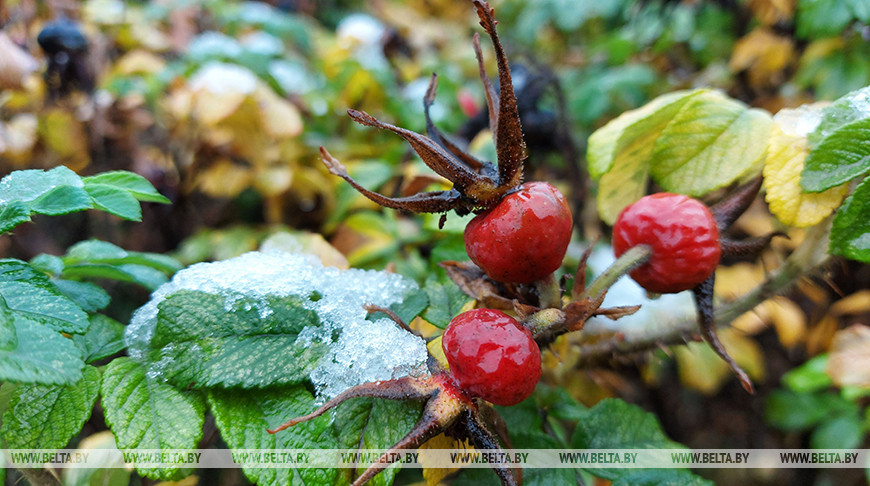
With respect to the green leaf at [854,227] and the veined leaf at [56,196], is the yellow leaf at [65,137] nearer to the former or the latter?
the veined leaf at [56,196]

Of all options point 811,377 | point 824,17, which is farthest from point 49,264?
point 811,377

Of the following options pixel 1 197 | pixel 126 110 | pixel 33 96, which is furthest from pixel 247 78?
pixel 1 197

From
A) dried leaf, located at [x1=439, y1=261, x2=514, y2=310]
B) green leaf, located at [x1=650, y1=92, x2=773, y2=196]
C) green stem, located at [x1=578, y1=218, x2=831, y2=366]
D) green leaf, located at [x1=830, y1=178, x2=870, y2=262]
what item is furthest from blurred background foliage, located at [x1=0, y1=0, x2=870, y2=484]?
green leaf, located at [x1=830, y1=178, x2=870, y2=262]

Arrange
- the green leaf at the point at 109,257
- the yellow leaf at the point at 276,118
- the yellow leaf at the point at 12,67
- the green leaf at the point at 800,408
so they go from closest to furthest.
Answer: the green leaf at the point at 109,257 → the yellow leaf at the point at 12,67 → the yellow leaf at the point at 276,118 → the green leaf at the point at 800,408

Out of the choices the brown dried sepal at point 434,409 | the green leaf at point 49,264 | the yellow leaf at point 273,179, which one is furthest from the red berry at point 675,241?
the yellow leaf at point 273,179

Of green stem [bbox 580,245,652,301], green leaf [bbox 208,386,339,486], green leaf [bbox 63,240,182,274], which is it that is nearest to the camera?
green leaf [bbox 208,386,339,486]

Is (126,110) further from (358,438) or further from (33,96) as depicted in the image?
(358,438)

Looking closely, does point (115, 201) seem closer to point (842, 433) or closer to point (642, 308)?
point (642, 308)

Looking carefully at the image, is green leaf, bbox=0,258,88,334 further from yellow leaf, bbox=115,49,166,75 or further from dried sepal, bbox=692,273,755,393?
yellow leaf, bbox=115,49,166,75
